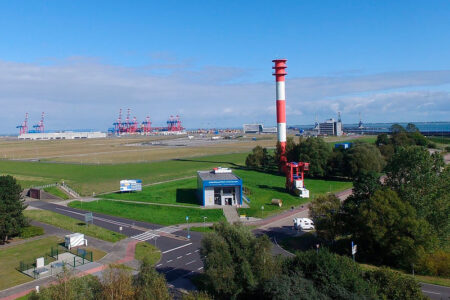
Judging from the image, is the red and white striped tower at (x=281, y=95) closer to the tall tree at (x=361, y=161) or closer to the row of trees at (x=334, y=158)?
the row of trees at (x=334, y=158)

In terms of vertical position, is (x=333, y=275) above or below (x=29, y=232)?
above

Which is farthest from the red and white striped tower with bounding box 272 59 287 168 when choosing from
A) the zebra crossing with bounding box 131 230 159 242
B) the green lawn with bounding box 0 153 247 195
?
the zebra crossing with bounding box 131 230 159 242

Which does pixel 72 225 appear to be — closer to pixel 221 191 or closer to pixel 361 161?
pixel 221 191

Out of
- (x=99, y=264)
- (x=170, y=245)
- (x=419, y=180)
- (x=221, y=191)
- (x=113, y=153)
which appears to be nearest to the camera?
(x=99, y=264)

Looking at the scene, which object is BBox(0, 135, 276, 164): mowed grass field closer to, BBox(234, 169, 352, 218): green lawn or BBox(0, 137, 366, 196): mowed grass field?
BBox(0, 137, 366, 196): mowed grass field

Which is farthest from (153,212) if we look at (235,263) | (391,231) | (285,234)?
(391,231)

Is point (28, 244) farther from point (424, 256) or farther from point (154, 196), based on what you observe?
point (424, 256)

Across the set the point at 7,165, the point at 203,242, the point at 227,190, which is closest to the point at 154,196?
the point at 227,190
